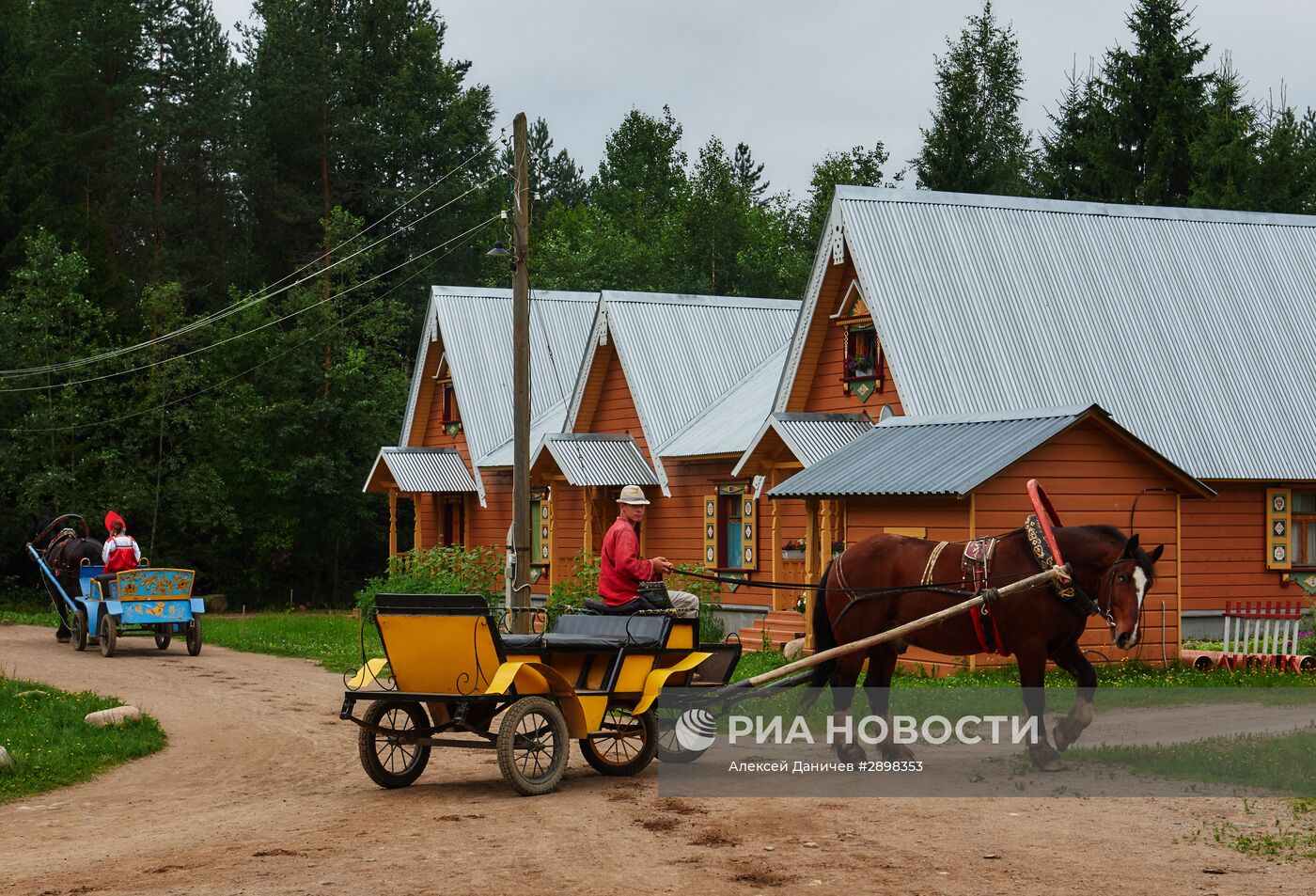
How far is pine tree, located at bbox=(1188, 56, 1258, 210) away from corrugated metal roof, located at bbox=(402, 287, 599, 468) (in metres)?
18.0

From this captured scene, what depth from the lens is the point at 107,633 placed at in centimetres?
2545

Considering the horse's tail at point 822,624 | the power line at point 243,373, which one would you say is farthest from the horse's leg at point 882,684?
the power line at point 243,373

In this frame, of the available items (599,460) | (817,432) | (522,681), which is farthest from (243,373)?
(522,681)

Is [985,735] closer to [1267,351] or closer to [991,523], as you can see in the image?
[991,523]

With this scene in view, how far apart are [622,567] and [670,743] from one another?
1635 millimetres

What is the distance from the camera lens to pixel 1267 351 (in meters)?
26.4

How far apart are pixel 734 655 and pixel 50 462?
1206 inches

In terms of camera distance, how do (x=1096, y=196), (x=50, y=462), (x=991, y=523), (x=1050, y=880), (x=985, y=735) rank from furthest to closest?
(x=1096, y=196), (x=50, y=462), (x=991, y=523), (x=985, y=735), (x=1050, y=880)

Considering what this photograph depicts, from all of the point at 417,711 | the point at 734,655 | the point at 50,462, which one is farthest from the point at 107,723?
the point at 50,462

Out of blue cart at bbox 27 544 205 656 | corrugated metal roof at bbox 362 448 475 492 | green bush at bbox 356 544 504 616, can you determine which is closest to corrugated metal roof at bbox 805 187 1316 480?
green bush at bbox 356 544 504 616

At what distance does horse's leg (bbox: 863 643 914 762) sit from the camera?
13477 mm

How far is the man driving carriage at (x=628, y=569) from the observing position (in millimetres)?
13281

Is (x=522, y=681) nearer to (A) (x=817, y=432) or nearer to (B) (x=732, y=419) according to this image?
(A) (x=817, y=432)

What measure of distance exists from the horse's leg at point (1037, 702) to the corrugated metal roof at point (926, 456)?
21.2 feet
